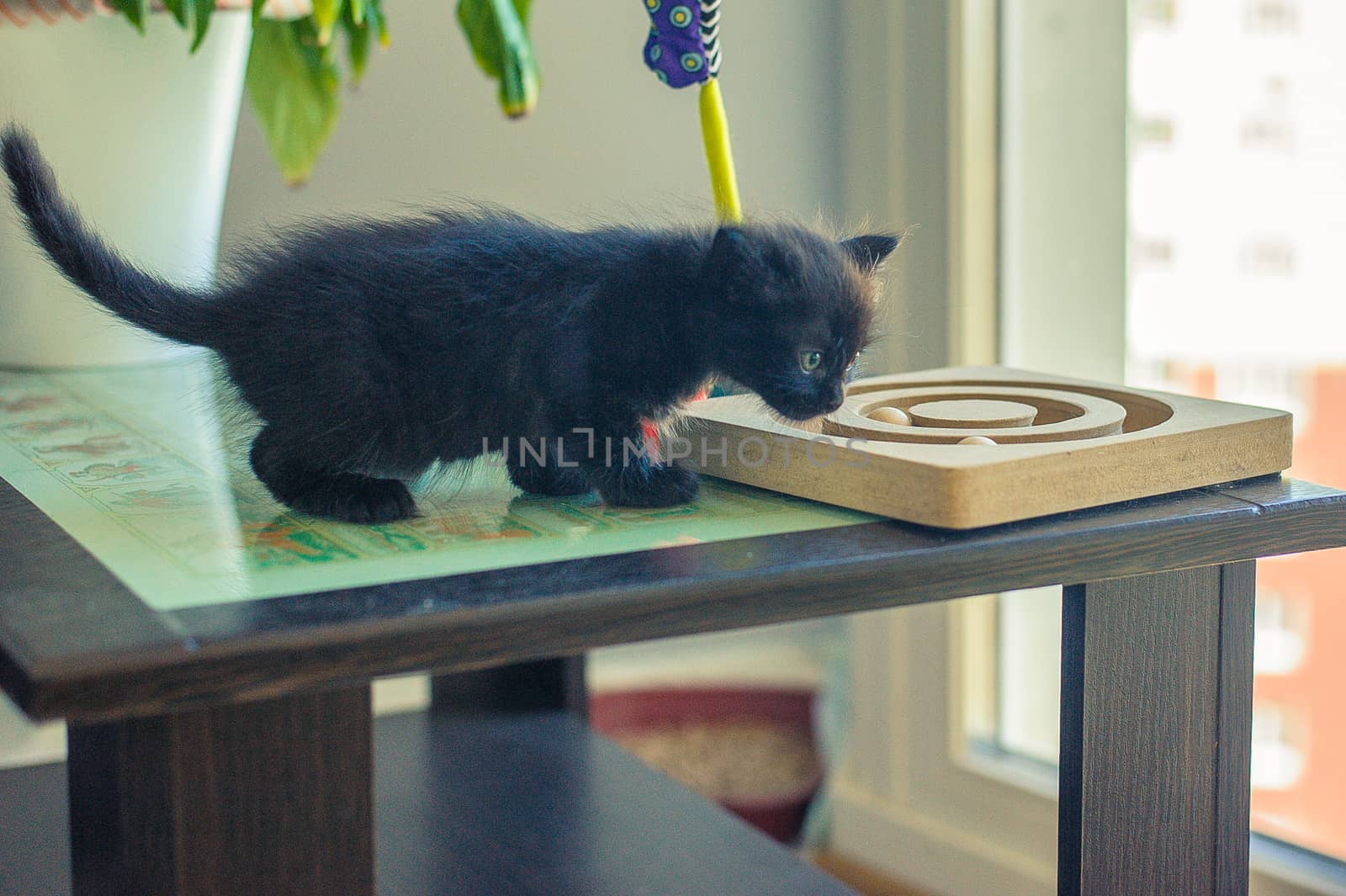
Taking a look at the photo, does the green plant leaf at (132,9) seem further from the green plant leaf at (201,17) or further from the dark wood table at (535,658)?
the dark wood table at (535,658)

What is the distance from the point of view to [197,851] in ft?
1.39

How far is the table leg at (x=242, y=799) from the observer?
1.38ft

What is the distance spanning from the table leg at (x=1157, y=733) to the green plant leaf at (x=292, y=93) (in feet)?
2.38

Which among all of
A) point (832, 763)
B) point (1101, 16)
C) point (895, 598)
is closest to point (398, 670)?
point (895, 598)

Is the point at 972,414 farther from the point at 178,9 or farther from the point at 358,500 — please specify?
the point at 178,9

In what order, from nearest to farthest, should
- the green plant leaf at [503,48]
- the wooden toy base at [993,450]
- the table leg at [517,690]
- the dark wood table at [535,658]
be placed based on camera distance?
1. the dark wood table at [535,658]
2. the wooden toy base at [993,450]
3. the green plant leaf at [503,48]
4. the table leg at [517,690]

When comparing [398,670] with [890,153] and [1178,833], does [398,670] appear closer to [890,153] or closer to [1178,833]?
[1178,833]

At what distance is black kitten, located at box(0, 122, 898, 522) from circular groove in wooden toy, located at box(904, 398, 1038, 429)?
11cm

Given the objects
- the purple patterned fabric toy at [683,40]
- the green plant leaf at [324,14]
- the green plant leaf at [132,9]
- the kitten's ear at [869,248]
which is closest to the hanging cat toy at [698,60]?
the purple patterned fabric toy at [683,40]

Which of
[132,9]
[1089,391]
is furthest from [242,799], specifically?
[132,9]

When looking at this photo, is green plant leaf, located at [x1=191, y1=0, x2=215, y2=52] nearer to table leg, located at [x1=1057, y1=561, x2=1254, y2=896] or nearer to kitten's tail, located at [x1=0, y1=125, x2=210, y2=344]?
kitten's tail, located at [x1=0, y1=125, x2=210, y2=344]

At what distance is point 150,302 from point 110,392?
14.4 inches

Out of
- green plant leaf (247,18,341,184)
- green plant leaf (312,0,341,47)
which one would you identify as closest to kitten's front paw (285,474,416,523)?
green plant leaf (312,0,341,47)

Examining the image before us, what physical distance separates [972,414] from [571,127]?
80cm
